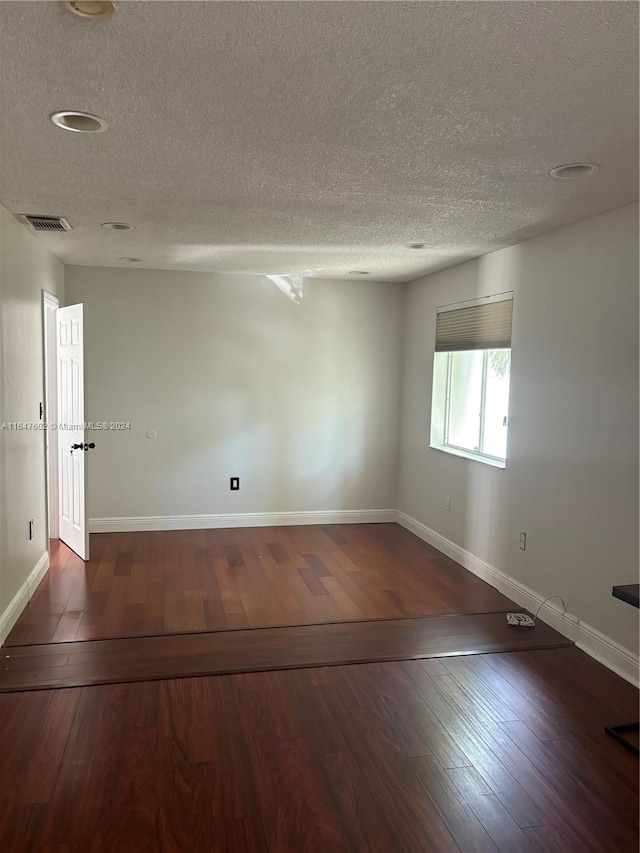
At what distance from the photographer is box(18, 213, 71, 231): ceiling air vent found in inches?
141

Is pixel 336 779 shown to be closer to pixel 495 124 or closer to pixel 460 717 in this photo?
pixel 460 717

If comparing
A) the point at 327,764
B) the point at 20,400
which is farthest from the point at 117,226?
the point at 327,764

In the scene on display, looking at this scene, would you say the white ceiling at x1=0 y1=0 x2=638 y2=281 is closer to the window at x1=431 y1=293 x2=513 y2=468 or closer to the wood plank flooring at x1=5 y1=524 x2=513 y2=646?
the window at x1=431 y1=293 x2=513 y2=468

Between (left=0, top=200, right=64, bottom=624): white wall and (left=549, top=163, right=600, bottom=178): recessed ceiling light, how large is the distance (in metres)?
2.75

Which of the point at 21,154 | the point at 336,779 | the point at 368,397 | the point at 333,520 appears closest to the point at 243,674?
the point at 336,779

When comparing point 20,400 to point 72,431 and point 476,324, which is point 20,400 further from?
point 476,324

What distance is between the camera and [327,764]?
2352 mm

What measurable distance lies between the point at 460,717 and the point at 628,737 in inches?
26.8

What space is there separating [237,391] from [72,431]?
1.56 meters

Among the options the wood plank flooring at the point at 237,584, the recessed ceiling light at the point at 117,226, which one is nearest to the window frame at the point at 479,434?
the wood plank flooring at the point at 237,584

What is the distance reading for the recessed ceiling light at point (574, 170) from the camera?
2.51 meters

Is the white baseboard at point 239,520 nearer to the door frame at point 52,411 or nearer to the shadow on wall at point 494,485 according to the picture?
the door frame at point 52,411

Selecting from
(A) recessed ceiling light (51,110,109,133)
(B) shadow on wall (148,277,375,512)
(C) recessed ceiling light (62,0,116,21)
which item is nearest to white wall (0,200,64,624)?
(A) recessed ceiling light (51,110,109,133)

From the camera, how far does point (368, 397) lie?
19.9 feet
